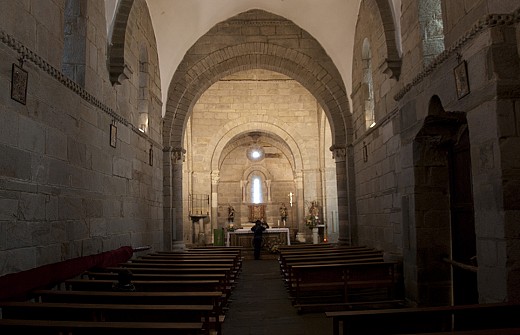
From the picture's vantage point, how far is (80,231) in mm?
6680

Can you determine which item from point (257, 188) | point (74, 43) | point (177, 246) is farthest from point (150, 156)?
point (257, 188)

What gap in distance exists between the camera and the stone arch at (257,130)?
69.4 feet

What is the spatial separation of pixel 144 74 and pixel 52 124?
528cm

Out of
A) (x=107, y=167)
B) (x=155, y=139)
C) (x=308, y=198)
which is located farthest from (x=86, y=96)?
(x=308, y=198)

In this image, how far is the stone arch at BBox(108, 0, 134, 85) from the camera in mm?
8172

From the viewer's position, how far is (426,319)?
3.53 m

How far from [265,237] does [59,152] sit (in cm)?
1240

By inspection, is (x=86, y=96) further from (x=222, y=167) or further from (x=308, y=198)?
(x=222, y=167)

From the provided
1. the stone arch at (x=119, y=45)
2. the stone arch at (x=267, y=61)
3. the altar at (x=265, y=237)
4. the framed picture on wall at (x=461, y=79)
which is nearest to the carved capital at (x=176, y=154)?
the stone arch at (x=267, y=61)

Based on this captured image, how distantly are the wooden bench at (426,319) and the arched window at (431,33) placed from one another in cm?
422

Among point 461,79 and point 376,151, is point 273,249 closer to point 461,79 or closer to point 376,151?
point 376,151

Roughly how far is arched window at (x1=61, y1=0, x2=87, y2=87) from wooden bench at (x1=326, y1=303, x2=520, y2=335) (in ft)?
18.2

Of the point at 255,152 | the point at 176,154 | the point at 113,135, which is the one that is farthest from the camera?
the point at 255,152

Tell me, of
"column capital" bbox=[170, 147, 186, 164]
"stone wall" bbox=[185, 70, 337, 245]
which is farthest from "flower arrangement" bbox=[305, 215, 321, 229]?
"column capital" bbox=[170, 147, 186, 164]
